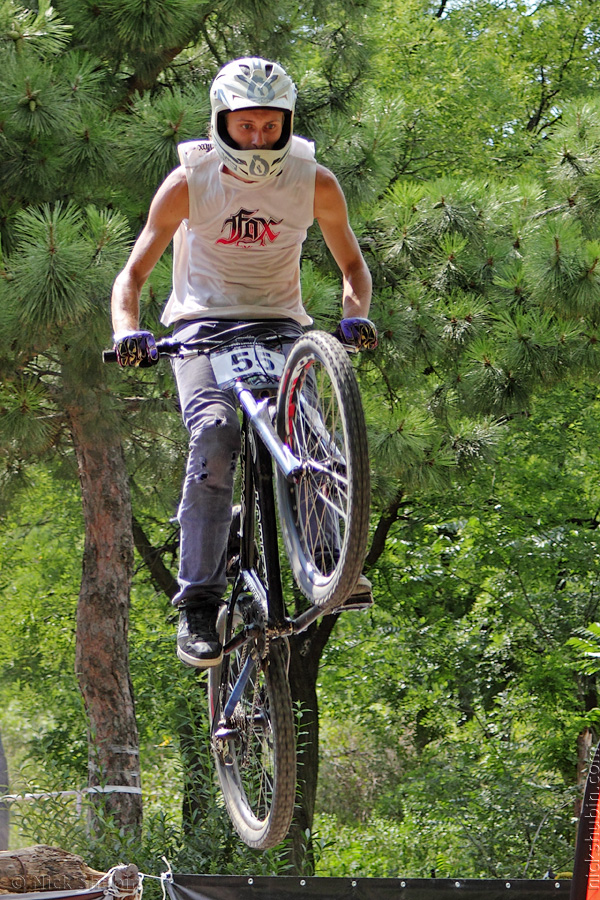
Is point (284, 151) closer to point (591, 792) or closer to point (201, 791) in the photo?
point (591, 792)

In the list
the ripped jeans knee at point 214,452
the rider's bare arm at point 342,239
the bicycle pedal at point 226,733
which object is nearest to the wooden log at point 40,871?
the bicycle pedal at point 226,733

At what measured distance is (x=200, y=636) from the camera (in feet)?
11.1

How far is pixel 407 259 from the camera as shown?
318 inches

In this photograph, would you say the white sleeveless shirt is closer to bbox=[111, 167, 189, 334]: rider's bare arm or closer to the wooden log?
bbox=[111, 167, 189, 334]: rider's bare arm

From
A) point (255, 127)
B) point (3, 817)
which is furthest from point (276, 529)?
point (3, 817)

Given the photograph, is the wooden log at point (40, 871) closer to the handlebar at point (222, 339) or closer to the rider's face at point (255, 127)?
the handlebar at point (222, 339)

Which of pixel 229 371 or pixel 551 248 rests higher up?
pixel 551 248

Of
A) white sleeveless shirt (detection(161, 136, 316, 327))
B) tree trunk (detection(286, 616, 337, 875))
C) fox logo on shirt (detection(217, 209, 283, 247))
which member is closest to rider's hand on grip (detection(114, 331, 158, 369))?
white sleeveless shirt (detection(161, 136, 316, 327))

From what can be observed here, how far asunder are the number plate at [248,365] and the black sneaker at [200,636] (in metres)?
0.65

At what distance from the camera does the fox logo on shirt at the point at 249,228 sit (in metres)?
3.44

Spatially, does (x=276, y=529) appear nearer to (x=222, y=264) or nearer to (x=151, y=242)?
(x=222, y=264)

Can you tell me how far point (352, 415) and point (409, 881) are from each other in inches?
165

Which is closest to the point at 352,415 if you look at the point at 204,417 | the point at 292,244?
the point at 204,417

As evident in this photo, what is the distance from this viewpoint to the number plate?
3.38 metres
